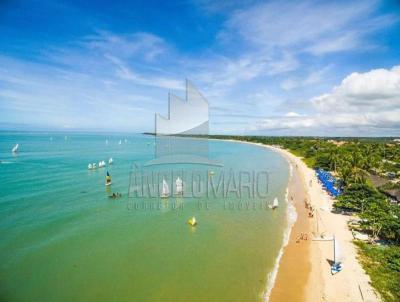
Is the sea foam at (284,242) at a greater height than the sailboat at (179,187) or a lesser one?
lesser

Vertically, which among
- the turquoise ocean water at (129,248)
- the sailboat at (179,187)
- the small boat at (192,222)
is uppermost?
the sailboat at (179,187)

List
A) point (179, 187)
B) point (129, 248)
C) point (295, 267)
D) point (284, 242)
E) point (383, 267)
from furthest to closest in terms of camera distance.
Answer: point (179, 187), point (284, 242), point (129, 248), point (295, 267), point (383, 267)

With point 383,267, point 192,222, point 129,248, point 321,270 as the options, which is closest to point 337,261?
point 321,270

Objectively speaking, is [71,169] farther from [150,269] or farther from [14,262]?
[150,269]

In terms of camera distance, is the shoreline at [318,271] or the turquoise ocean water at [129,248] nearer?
the shoreline at [318,271]

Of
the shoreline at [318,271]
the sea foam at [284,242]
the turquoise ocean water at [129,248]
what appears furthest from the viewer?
the turquoise ocean water at [129,248]

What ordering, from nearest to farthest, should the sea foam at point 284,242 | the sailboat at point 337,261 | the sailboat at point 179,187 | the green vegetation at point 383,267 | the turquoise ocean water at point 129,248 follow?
the green vegetation at point 383,267, the sea foam at point 284,242, the turquoise ocean water at point 129,248, the sailboat at point 337,261, the sailboat at point 179,187

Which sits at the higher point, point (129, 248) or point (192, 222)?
point (192, 222)

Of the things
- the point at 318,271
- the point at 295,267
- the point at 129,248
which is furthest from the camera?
the point at 129,248

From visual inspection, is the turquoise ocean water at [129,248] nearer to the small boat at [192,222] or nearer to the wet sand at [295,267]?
the small boat at [192,222]

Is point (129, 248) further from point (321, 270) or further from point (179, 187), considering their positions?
point (179, 187)

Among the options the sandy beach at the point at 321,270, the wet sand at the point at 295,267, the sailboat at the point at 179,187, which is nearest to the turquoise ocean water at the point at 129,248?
the wet sand at the point at 295,267
